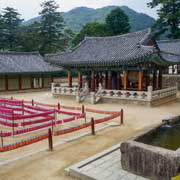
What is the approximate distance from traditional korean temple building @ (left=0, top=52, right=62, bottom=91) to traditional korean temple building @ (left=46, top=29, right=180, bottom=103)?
673 centimetres

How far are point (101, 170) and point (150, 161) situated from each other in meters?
1.38

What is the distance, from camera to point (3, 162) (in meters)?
7.07

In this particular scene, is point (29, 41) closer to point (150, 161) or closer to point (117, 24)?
point (117, 24)

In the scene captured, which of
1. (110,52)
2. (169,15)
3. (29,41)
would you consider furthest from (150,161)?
(29,41)

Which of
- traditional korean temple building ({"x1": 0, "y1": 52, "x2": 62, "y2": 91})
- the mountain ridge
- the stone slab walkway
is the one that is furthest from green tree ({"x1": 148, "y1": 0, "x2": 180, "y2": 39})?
the mountain ridge

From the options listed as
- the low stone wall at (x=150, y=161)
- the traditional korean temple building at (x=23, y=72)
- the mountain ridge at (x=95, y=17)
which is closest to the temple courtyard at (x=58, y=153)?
the low stone wall at (x=150, y=161)

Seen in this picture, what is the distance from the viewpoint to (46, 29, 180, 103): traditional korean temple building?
724 inches

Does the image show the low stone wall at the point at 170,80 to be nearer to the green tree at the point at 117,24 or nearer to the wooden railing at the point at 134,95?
the wooden railing at the point at 134,95

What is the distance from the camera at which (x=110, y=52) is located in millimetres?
21547

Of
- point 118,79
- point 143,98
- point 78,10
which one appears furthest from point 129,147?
point 78,10

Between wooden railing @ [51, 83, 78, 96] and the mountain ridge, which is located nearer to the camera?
wooden railing @ [51, 83, 78, 96]

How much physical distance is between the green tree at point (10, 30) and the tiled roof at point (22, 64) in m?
14.4

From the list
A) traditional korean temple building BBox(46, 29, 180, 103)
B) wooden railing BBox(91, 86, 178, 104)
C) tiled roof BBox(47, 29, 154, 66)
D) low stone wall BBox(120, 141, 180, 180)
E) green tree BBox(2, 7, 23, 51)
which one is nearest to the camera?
low stone wall BBox(120, 141, 180, 180)

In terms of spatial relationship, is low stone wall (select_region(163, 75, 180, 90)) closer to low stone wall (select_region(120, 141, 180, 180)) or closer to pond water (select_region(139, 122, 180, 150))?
pond water (select_region(139, 122, 180, 150))
